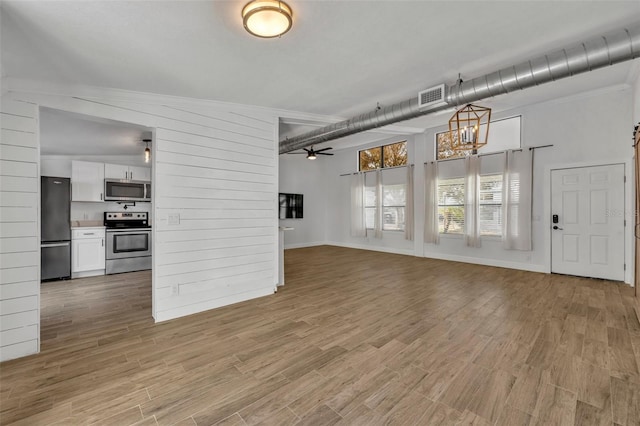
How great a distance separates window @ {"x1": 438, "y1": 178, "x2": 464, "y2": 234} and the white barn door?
70.1 inches

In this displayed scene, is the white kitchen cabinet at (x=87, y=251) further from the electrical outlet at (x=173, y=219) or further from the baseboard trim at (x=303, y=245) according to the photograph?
the baseboard trim at (x=303, y=245)

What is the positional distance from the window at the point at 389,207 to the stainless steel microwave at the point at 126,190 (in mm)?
6370

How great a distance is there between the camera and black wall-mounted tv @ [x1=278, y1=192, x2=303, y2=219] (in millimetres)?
9586

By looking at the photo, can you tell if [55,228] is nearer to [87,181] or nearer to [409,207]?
[87,181]

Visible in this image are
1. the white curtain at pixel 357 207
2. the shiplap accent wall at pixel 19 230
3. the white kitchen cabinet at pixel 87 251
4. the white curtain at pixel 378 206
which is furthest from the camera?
the white curtain at pixel 357 207

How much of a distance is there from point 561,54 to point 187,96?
4405mm

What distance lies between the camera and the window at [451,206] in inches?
269

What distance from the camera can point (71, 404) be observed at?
1932 mm

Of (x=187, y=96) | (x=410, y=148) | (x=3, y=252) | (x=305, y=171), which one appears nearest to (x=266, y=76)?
(x=187, y=96)

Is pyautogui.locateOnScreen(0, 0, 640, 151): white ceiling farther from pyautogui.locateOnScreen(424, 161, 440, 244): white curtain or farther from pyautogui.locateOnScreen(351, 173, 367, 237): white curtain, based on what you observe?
pyautogui.locateOnScreen(351, 173, 367, 237): white curtain

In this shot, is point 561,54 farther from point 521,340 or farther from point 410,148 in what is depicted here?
point 410,148

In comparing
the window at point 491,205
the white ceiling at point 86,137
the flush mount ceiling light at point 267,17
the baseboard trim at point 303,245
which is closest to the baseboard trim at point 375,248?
the baseboard trim at point 303,245

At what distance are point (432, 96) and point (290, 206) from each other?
21.8ft

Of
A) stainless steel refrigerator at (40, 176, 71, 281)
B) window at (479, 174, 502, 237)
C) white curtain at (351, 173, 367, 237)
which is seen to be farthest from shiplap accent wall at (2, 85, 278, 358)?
white curtain at (351, 173, 367, 237)
